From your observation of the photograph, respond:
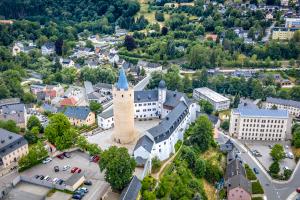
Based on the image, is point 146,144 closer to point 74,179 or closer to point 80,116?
point 74,179

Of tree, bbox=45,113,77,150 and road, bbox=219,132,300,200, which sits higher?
tree, bbox=45,113,77,150

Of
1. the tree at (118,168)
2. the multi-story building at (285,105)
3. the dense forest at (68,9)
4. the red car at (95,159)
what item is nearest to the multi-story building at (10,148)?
Result: the red car at (95,159)

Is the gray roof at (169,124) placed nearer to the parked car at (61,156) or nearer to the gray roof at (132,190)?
the gray roof at (132,190)

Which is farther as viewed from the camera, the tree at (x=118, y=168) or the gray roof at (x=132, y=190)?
the tree at (x=118, y=168)

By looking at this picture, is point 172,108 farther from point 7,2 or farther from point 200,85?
point 7,2

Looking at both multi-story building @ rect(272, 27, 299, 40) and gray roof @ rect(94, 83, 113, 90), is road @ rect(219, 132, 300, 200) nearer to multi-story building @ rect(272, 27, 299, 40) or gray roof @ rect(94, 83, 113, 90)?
gray roof @ rect(94, 83, 113, 90)

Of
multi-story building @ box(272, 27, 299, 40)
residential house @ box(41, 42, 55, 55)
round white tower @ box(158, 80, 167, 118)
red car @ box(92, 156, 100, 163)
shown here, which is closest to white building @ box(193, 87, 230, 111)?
round white tower @ box(158, 80, 167, 118)
